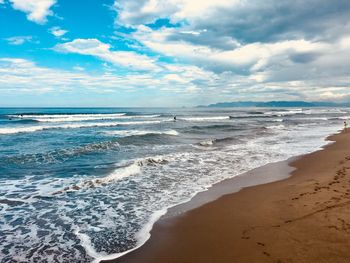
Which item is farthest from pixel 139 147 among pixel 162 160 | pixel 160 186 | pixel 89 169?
pixel 160 186

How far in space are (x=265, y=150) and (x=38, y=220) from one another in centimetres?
1470

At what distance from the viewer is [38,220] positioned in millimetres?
8164

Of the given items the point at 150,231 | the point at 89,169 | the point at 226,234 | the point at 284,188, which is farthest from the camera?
the point at 89,169

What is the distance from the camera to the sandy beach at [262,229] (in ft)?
19.1

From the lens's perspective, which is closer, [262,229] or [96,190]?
[262,229]

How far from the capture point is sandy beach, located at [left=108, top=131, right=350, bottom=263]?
19.1 feet

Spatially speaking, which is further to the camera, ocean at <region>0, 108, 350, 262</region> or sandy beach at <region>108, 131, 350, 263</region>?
ocean at <region>0, 108, 350, 262</region>

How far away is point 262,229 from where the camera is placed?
23.1 ft

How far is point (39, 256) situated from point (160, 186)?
568 centimetres

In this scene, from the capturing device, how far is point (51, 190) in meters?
11.0

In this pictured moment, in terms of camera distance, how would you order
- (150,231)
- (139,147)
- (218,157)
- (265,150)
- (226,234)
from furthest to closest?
1. (139,147)
2. (265,150)
3. (218,157)
4. (150,231)
5. (226,234)

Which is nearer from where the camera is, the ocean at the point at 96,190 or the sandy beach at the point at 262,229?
the sandy beach at the point at 262,229

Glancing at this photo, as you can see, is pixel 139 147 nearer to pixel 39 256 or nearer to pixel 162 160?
pixel 162 160

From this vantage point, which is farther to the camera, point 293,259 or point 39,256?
point 39,256
